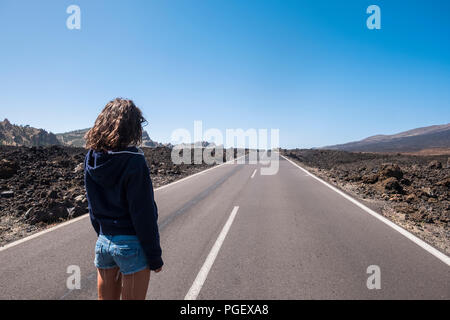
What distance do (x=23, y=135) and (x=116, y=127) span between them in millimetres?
50707

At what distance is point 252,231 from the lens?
544cm

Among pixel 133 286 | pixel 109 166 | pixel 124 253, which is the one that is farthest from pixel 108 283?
pixel 109 166

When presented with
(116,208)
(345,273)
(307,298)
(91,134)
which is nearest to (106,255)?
(116,208)

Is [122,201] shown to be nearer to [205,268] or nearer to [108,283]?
[108,283]

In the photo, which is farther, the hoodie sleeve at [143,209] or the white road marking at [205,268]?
the white road marking at [205,268]

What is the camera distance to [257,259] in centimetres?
405

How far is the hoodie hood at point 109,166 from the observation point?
1729mm

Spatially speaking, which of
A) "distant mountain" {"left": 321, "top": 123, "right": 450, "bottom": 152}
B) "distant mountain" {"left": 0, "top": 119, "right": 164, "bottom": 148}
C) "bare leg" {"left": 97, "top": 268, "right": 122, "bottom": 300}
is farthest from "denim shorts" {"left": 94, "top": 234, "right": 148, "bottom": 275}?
"distant mountain" {"left": 321, "top": 123, "right": 450, "bottom": 152}

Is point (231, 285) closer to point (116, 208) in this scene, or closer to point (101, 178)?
point (116, 208)

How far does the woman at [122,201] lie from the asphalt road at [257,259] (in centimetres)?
145

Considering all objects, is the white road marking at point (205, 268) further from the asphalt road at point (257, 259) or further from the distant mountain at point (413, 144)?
the distant mountain at point (413, 144)

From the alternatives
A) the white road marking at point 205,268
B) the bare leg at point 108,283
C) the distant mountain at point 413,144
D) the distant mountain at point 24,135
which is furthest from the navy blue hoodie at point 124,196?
the distant mountain at point 413,144

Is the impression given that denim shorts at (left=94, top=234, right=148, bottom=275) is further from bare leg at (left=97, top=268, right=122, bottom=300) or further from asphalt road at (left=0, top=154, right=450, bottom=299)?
asphalt road at (left=0, top=154, right=450, bottom=299)

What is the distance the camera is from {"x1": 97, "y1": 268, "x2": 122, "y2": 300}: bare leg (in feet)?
6.30
